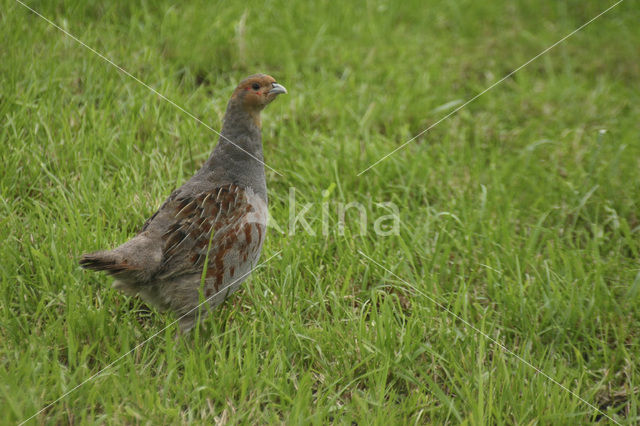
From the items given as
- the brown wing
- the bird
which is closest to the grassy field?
the bird

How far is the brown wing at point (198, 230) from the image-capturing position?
2863 millimetres

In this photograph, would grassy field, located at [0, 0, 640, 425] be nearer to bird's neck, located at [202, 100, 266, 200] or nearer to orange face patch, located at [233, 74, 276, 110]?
bird's neck, located at [202, 100, 266, 200]

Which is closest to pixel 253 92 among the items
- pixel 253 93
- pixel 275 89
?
pixel 253 93

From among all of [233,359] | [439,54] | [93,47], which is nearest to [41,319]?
[233,359]

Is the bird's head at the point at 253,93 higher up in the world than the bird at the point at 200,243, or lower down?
higher up

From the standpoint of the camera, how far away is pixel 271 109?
16.3ft

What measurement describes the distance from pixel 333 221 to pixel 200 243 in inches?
46.1

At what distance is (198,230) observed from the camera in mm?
2904

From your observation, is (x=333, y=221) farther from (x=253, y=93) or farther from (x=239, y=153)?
(x=253, y=93)

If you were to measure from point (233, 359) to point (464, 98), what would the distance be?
3820mm

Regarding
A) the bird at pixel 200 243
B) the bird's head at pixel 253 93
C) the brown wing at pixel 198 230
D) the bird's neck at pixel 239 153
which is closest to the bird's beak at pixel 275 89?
the bird's head at pixel 253 93

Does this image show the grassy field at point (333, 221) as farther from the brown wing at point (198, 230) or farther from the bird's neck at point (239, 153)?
the bird's neck at point (239, 153)

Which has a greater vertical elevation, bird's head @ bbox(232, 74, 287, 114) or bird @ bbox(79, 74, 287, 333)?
bird's head @ bbox(232, 74, 287, 114)

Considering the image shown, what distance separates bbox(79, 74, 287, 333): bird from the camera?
2.82 metres
